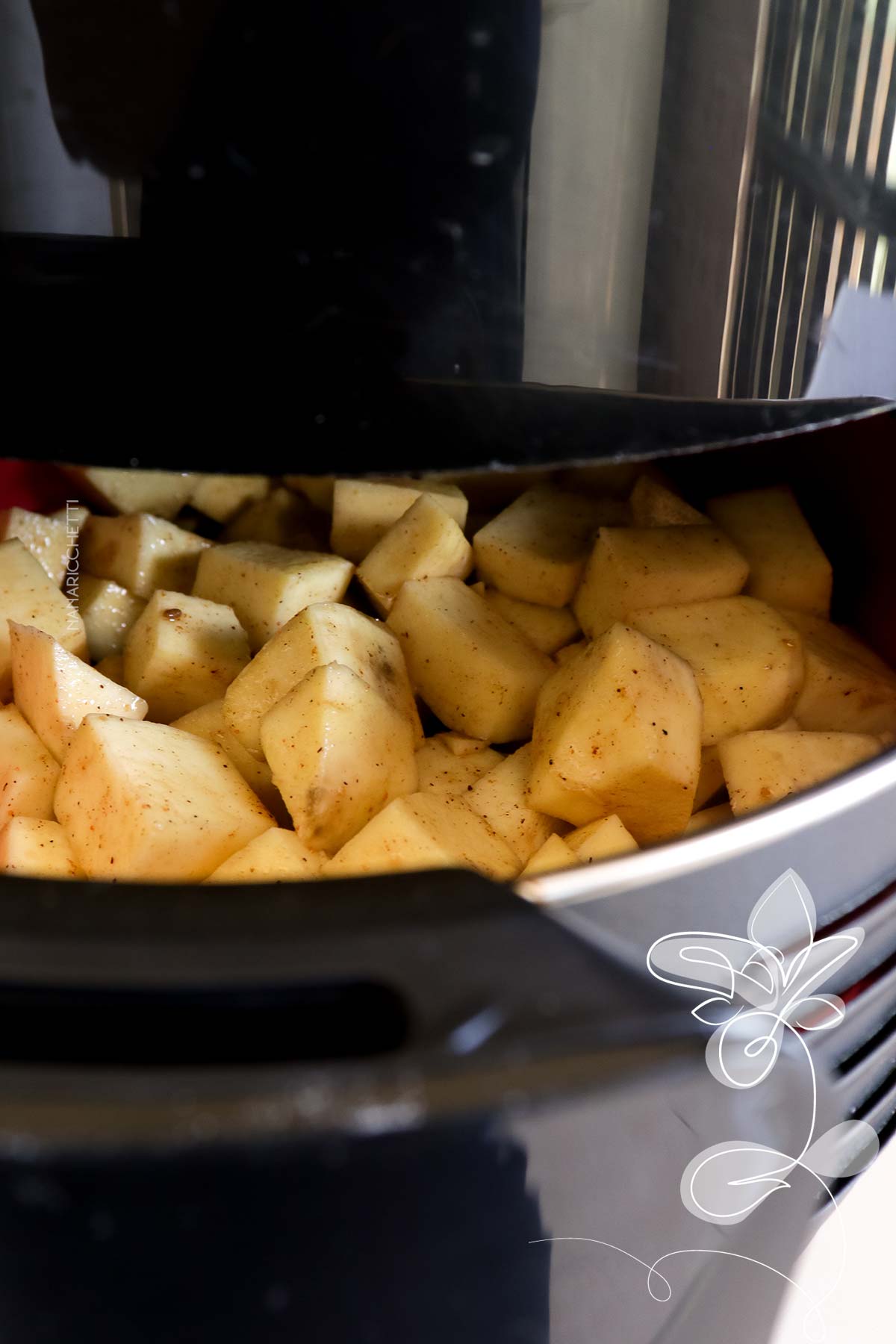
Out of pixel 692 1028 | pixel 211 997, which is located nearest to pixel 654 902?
pixel 692 1028

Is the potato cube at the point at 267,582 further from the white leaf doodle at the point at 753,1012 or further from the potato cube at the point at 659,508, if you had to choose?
the white leaf doodle at the point at 753,1012

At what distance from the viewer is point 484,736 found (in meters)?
0.82

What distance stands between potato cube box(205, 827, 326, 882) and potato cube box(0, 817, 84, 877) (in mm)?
94

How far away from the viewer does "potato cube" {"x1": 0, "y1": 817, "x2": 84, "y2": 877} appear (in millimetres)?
647

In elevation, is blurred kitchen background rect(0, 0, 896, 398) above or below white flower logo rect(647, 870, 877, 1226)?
above

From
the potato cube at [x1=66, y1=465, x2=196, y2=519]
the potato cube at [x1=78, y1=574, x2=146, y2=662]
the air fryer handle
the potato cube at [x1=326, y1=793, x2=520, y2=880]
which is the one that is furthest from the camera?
the potato cube at [x1=66, y1=465, x2=196, y2=519]

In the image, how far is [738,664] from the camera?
785 mm

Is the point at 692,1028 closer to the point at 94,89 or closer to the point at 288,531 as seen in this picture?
the point at 94,89

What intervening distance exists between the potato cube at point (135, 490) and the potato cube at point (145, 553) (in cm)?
5

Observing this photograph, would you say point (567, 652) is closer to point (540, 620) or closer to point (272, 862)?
point (540, 620)

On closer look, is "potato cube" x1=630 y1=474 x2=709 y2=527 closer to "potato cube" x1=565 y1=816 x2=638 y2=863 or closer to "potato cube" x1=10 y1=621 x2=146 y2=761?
"potato cube" x1=565 y1=816 x2=638 y2=863

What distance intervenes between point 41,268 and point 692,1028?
39cm

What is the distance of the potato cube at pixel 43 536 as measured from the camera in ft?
3.19

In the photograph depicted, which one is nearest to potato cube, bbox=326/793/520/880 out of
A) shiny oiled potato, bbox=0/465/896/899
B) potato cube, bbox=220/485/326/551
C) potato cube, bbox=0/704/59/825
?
shiny oiled potato, bbox=0/465/896/899
